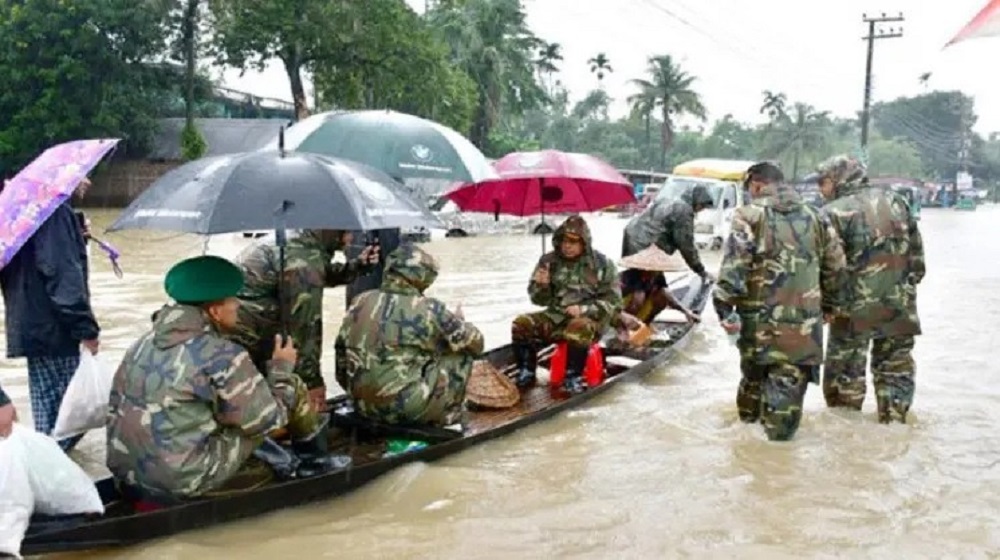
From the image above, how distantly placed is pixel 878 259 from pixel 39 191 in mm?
5284

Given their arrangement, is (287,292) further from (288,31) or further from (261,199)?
(288,31)

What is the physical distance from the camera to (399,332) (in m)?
5.17

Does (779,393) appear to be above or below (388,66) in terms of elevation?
below

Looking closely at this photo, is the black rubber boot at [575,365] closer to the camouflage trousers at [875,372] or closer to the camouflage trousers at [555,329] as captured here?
the camouflage trousers at [555,329]

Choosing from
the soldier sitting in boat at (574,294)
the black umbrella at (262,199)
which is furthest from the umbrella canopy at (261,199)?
the soldier sitting in boat at (574,294)

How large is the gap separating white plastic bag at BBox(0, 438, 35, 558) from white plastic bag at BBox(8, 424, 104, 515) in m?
0.05

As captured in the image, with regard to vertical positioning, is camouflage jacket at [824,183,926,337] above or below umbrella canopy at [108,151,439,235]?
below

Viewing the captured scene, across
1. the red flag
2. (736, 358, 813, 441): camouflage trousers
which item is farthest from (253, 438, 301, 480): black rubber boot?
the red flag

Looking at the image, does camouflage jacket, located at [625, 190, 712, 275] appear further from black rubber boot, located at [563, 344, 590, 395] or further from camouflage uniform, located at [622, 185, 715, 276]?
black rubber boot, located at [563, 344, 590, 395]

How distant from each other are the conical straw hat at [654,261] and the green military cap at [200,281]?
545 cm

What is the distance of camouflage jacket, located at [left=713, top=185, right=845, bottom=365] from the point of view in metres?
5.83

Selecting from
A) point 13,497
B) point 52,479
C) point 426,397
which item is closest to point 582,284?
point 426,397

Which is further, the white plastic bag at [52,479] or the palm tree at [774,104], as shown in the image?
the palm tree at [774,104]

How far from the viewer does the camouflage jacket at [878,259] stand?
6.32 m
